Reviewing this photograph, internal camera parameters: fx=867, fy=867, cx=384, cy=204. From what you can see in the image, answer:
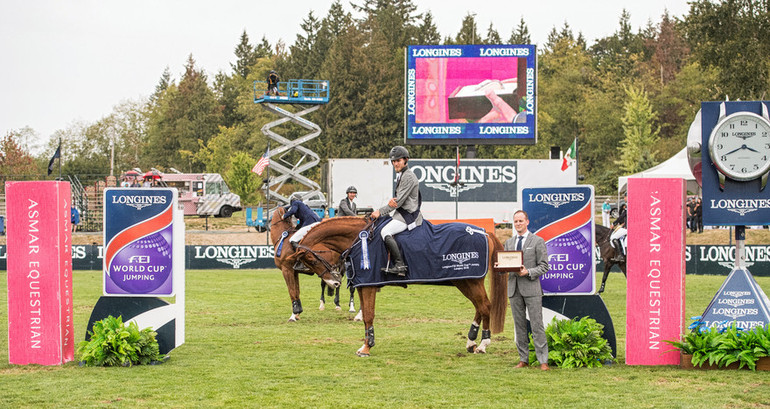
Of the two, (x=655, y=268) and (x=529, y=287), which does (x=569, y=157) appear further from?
(x=529, y=287)

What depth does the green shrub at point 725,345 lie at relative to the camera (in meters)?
9.58

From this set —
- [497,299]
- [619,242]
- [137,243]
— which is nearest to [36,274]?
[137,243]

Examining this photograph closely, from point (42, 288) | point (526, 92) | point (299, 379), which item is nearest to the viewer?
point (299, 379)

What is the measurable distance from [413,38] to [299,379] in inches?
2873

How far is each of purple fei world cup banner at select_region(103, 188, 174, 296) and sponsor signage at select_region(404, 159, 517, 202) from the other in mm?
28822

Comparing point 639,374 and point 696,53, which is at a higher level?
point 696,53

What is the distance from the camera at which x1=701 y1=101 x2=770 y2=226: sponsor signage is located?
1019cm

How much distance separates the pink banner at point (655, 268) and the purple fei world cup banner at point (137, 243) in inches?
221

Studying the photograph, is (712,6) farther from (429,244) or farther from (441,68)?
(429,244)

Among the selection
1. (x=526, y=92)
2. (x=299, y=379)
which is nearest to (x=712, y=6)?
(x=526, y=92)

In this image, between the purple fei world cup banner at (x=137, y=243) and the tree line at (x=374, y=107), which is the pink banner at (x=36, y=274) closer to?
the purple fei world cup banner at (x=137, y=243)

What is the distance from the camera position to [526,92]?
33750 millimetres

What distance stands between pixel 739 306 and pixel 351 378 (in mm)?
4540

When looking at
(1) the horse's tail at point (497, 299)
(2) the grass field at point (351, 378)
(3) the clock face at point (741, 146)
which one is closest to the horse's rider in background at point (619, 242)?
(2) the grass field at point (351, 378)
